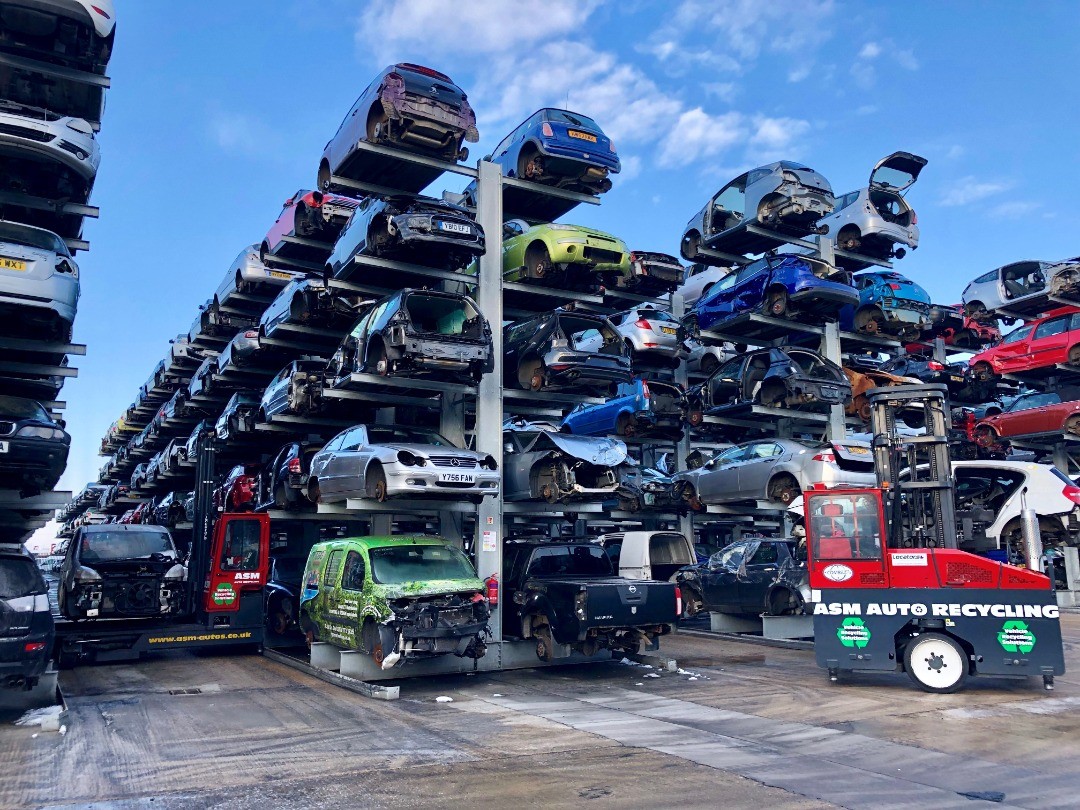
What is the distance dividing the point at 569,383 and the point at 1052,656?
7479 mm

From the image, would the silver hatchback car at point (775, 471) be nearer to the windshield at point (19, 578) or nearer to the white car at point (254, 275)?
the white car at point (254, 275)

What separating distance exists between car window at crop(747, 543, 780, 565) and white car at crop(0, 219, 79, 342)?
1140 cm

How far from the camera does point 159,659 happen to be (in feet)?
45.1

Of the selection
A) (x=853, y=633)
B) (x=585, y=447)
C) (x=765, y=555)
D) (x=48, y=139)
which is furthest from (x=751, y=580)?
(x=48, y=139)

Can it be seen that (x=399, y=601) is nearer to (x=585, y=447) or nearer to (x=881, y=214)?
(x=585, y=447)

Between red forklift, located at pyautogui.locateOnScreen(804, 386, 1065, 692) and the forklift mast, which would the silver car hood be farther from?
the forklift mast

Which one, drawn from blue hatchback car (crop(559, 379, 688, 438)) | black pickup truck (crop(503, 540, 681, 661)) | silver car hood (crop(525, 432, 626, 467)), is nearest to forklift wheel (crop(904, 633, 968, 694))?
black pickup truck (crop(503, 540, 681, 661))

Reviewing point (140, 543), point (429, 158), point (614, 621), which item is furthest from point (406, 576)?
point (429, 158)

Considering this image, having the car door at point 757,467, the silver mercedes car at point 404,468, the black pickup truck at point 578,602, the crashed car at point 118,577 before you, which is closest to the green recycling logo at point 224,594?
the crashed car at point 118,577

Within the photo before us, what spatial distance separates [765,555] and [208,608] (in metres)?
9.19

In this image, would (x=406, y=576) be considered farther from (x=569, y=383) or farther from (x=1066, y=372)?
(x=1066, y=372)

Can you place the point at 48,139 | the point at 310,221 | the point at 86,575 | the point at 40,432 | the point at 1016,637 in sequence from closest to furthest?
the point at 1016,637 < the point at 40,432 < the point at 48,139 < the point at 86,575 < the point at 310,221

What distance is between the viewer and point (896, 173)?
2016cm

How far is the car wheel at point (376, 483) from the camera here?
11.4m
